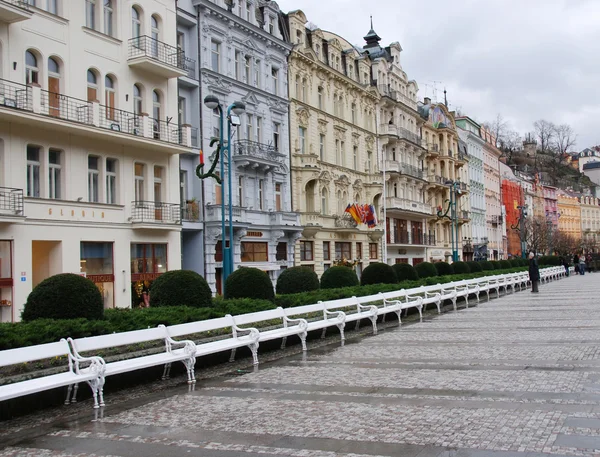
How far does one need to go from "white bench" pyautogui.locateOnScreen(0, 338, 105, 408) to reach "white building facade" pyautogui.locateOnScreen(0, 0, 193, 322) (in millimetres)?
12534

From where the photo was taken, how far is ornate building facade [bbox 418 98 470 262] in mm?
68375

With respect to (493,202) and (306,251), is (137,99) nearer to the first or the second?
(306,251)

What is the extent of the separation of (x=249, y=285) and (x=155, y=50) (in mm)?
13952

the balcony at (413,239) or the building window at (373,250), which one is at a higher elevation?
the balcony at (413,239)

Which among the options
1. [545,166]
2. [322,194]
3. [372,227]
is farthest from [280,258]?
[545,166]

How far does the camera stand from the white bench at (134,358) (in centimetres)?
1068

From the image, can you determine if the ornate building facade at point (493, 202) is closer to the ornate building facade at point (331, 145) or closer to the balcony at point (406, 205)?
the balcony at point (406, 205)

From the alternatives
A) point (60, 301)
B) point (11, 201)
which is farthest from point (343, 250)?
point (60, 301)

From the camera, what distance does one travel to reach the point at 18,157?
23250mm

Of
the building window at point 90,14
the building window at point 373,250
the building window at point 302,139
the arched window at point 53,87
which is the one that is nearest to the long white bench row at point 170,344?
the arched window at point 53,87

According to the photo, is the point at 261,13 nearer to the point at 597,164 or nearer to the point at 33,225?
the point at 33,225

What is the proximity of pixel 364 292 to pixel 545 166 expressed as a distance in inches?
5547

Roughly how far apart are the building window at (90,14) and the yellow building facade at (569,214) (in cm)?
12066

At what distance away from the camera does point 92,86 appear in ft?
86.8
